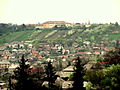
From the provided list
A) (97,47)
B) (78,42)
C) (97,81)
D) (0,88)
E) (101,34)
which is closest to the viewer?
(97,81)

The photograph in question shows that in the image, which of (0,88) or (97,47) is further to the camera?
(97,47)

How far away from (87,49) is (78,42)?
600 inches

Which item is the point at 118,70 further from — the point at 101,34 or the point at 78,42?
the point at 101,34

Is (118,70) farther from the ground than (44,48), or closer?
farther from the ground

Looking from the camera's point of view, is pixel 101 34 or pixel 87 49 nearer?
pixel 87 49

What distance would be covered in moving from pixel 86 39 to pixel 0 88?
118 metres

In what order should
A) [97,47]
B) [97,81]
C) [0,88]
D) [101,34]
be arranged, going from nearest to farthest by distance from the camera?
1. [97,81]
2. [0,88]
3. [97,47]
4. [101,34]

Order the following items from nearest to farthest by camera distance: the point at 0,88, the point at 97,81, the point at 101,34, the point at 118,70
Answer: the point at 118,70 → the point at 97,81 → the point at 0,88 → the point at 101,34

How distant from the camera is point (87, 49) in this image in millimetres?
164250

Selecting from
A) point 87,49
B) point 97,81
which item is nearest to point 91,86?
point 97,81

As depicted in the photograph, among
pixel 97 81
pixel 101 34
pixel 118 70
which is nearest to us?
pixel 118 70

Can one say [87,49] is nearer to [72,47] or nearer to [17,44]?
[72,47]

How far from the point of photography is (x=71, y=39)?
18812cm

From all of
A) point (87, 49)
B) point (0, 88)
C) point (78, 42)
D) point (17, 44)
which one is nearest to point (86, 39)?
point (78, 42)
